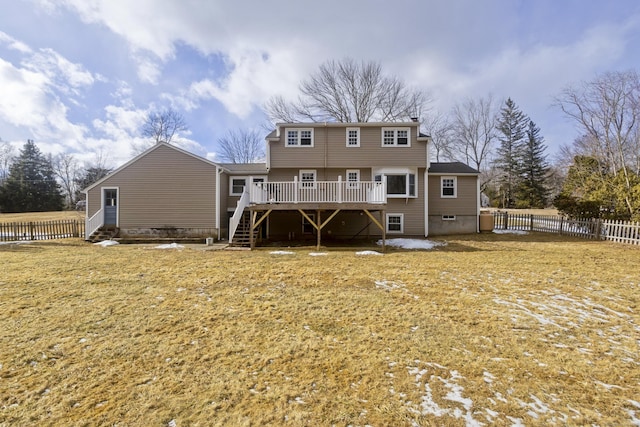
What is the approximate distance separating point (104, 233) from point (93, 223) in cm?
77

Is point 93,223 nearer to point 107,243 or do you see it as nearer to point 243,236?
point 107,243

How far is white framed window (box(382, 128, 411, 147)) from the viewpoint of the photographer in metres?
16.0

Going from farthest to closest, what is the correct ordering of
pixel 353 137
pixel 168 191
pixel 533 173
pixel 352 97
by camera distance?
1. pixel 533 173
2. pixel 352 97
3. pixel 353 137
4. pixel 168 191

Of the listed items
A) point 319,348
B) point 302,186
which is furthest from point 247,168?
point 319,348

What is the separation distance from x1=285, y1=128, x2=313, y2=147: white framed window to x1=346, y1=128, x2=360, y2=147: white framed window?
2114mm

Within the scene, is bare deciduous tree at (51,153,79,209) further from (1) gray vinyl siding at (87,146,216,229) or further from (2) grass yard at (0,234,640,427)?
(2) grass yard at (0,234,640,427)

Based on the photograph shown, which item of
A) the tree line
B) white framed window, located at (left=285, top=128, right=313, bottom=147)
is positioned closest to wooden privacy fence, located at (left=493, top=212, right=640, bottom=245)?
the tree line

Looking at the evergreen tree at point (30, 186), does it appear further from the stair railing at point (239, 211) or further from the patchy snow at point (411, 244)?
the patchy snow at point (411, 244)

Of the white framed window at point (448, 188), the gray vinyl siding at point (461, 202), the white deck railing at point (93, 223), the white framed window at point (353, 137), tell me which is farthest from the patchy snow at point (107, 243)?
the white framed window at point (448, 188)

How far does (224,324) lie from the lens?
14.6ft

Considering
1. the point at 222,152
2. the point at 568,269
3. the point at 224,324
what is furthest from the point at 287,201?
the point at 222,152

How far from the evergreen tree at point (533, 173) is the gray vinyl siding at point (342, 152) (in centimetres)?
3134

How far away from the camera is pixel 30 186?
1598 inches

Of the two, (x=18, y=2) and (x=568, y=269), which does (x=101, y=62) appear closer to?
(x=18, y=2)
